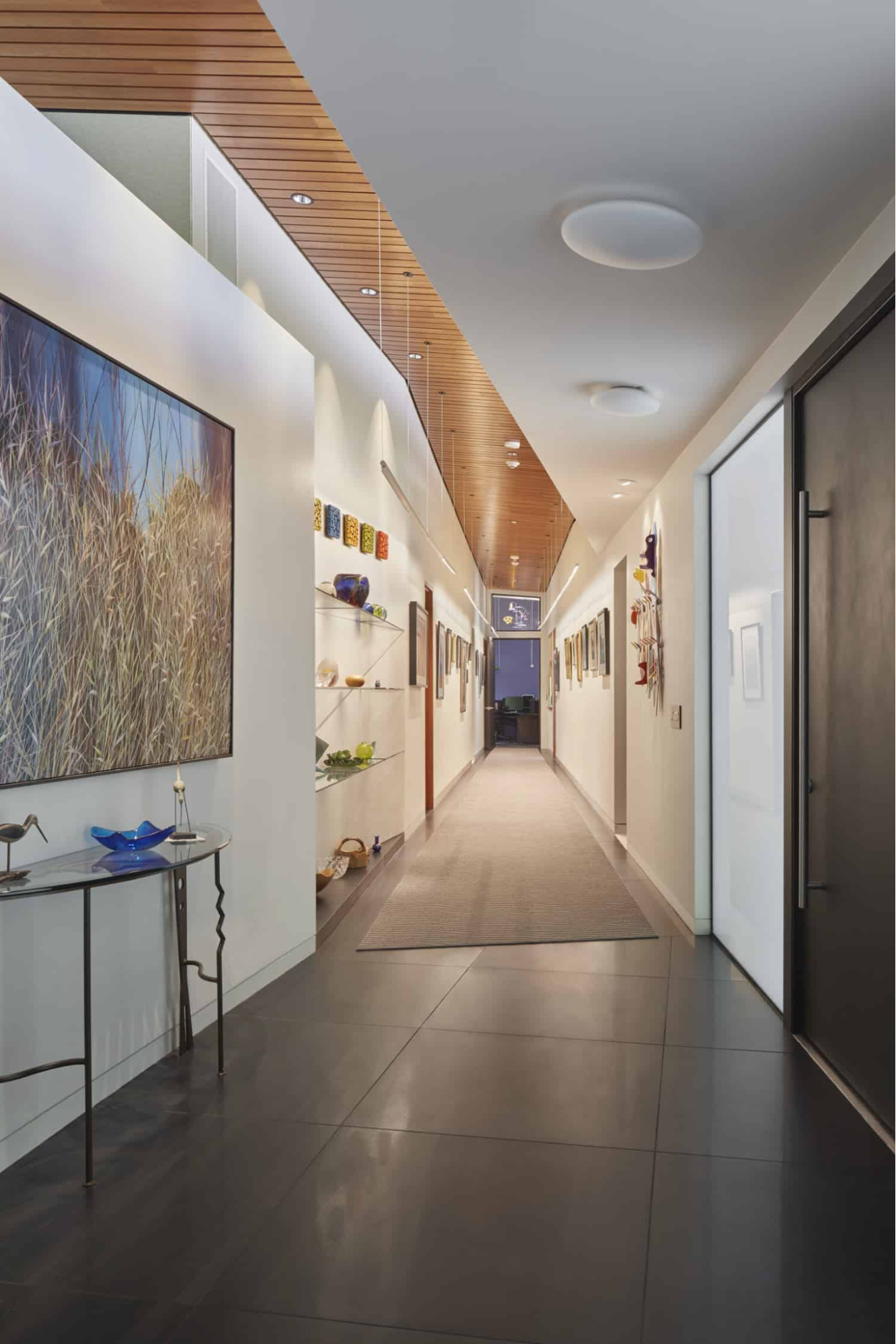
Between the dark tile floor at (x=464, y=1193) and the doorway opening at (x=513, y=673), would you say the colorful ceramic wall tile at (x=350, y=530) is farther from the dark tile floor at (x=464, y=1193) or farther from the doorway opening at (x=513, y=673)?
the doorway opening at (x=513, y=673)

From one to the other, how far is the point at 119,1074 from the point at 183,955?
1.41ft

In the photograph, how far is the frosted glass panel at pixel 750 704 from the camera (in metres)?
3.69

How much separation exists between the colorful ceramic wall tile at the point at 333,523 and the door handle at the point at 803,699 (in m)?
3.10

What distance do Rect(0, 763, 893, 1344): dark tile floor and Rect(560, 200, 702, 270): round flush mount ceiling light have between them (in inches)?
101

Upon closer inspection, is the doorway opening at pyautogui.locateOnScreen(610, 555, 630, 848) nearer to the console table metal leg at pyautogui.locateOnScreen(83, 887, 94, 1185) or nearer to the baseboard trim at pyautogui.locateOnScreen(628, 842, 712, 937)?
the baseboard trim at pyautogui.locateOnScreen(628, 842, 712, 937)

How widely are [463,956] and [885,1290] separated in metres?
2.62

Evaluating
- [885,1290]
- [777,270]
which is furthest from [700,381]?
[885,1290]

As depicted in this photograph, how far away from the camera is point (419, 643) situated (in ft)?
27.8

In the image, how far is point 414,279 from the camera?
17.4 feet

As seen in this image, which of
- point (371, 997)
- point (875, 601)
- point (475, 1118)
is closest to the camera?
point (875, 601)

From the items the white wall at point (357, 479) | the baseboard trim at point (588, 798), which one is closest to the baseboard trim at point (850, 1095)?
the white wall at point (357, 479)

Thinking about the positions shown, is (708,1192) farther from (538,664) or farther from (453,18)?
(538,664)

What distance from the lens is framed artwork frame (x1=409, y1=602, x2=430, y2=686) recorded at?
8.04 meters

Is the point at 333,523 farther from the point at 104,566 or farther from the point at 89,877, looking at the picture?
the point at 89,877
